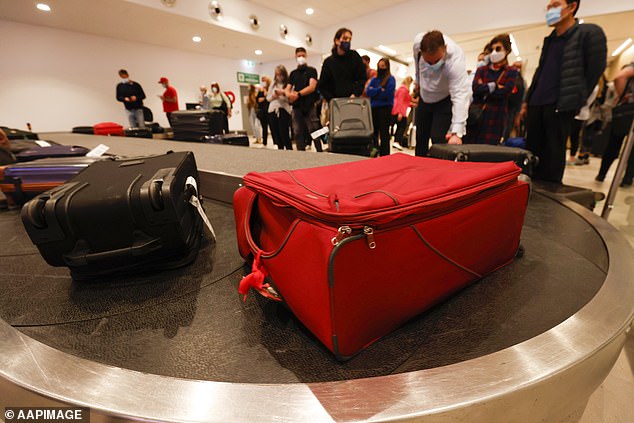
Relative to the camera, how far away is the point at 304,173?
0.82 meters

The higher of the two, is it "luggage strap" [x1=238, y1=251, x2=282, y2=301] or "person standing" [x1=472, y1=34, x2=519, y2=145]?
"person standing" [x1=472, y1=34, x2=519, y2=145]

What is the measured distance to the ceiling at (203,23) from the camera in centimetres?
639

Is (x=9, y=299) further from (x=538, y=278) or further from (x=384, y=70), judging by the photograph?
(x=384, y=70)

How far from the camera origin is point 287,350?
59 centimetres

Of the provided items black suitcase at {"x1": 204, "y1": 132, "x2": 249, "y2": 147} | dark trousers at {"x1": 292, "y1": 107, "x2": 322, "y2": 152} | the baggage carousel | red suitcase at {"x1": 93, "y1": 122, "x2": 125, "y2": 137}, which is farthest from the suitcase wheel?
red suitcase at {"x1": 93, "y1": 122, "x2": 125, "y2": 137}

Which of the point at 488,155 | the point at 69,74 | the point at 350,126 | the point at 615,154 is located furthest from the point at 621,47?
the point at 69,74

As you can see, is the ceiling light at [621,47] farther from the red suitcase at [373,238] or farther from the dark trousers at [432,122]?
the red suitcase at [373,238]

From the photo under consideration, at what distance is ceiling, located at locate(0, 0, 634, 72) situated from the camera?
6387 mm

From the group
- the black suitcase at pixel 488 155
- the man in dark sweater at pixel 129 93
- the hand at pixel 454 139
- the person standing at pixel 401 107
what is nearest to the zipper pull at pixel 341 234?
the black suitcase at pixel 488 155

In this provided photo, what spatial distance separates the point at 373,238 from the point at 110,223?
2.20ft

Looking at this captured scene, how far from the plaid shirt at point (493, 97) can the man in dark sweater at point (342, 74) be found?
1.28m

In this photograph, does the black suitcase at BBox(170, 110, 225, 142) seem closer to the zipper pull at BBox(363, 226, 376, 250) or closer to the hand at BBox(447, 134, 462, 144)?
the hand at BBox(447, 134, 462, 144)

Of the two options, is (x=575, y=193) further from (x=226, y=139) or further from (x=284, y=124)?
(x=284, y=124)

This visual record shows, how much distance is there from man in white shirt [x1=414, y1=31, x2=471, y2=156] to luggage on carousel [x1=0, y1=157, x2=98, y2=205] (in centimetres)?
218
